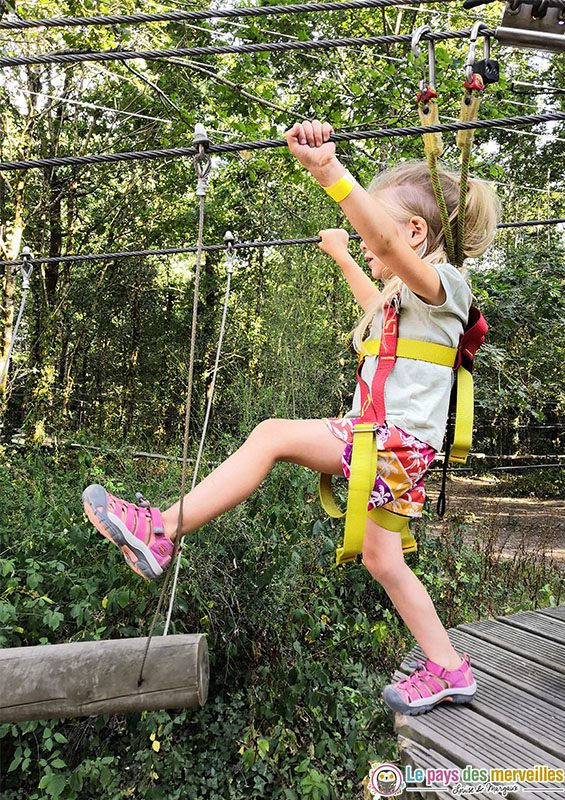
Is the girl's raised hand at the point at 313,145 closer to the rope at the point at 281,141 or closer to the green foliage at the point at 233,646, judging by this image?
the rope at the point at 281,141

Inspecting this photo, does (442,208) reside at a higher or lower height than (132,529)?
higher

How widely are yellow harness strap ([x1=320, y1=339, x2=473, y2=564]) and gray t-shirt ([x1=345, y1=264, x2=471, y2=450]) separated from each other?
0.06 feet

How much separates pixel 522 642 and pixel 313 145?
139cm

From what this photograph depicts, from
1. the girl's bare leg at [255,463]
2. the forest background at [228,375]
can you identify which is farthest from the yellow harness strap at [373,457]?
the forest background at [228,375]

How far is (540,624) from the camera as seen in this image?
1.92 metres

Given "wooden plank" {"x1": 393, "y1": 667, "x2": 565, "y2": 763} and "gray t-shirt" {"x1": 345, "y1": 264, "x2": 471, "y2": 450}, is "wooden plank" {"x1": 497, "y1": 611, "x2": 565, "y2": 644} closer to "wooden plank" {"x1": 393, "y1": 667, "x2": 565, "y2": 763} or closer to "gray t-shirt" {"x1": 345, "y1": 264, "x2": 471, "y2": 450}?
"wooden plank" {"x1": 393, "y1": 667, "x2": 565, "y2": 763}

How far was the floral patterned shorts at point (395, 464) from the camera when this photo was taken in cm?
142

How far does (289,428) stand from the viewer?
55.8 inches

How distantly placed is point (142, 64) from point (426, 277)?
5890mm

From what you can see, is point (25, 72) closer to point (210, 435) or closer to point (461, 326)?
point (210, 435)

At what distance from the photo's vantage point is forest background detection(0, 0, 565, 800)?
2469 mm

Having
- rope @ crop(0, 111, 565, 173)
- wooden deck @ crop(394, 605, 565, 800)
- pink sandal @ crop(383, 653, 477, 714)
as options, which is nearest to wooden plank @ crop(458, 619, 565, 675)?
wooden deck @ crop(394, 605, 565, 800)

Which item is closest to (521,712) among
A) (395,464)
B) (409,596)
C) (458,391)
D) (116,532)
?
(409,596)

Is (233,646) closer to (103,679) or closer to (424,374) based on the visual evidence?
(103,679)
